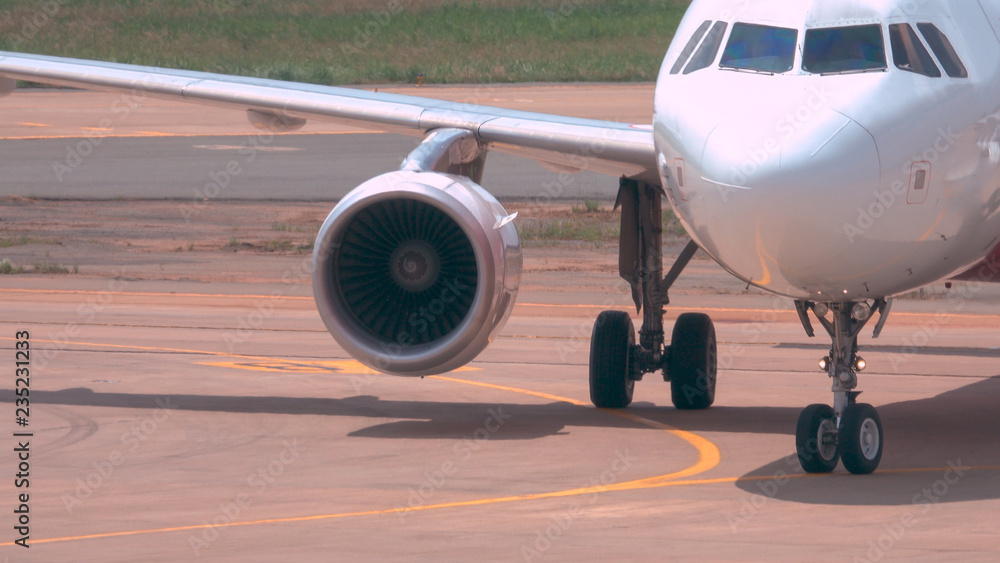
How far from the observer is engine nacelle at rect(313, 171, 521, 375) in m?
11.5

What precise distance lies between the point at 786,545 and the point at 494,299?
401 cm

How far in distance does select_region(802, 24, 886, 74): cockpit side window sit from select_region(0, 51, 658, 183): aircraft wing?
2690mm

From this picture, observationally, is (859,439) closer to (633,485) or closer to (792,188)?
(633,485)

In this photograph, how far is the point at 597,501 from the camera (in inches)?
366

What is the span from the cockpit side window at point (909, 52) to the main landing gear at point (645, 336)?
3.92 m

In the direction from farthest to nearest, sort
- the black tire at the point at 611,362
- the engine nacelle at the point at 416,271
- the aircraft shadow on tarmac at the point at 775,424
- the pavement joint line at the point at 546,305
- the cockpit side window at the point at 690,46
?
the pavement joint line at the point at 546,305
the black tire at the point at 611,362
the engine nacelle at the point at 416,271
the cockpit side window at the point at 690,46
the aircraft shadow on tarmac at the point at 775,424

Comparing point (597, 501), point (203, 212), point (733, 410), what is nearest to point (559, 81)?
point (203, 212)

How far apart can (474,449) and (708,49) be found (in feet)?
11.6

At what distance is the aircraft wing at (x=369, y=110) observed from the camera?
12.2 meters

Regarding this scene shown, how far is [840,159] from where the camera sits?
8.46 meters

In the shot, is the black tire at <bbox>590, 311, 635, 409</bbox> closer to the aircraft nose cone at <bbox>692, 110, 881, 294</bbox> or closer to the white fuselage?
the white fuselage

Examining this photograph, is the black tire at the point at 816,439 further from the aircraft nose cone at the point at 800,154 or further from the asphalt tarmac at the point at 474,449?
the aircraft nose cone at the point at 800,154

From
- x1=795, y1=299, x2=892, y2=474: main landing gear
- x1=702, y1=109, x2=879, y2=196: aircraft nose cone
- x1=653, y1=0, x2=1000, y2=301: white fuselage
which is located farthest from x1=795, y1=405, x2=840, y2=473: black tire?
x1=702, y1=109, x2=879, y2=196: aircraft nose cone

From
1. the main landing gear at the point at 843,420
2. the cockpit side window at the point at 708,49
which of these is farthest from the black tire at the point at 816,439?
the cockpit side window at the point at 708,49
